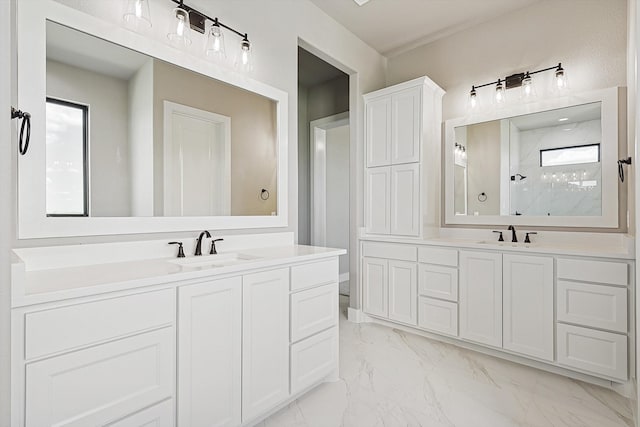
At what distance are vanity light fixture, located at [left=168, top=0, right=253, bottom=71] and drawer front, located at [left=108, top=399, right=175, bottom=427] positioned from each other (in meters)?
1.73

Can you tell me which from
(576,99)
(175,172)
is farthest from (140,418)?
(576,99)

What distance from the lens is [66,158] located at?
137 centimetres

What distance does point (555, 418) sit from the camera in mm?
1686

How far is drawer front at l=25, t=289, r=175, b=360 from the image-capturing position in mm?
923

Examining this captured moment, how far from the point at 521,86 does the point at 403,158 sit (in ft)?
3.56

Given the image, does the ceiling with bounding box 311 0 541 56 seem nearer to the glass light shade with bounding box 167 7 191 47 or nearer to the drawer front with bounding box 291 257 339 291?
the glass light shade with bounding box 167 7 191 47

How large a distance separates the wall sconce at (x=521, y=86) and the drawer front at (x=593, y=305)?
149 cm

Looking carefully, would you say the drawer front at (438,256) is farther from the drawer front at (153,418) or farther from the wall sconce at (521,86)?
the drawer front at (153,418)

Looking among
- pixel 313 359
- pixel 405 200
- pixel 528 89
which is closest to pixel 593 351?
pixel 405 200

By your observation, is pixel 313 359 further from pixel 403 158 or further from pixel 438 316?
pixel 403 158

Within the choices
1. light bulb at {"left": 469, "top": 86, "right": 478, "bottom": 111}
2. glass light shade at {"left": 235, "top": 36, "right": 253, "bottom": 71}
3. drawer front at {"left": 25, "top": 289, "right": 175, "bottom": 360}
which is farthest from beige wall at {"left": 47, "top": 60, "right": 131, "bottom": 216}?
light bulb at {"left": 469, "top": 86, "right": 478, "bottom": 111}

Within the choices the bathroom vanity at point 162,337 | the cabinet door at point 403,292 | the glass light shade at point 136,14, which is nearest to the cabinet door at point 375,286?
the cabinet door at point 403,292

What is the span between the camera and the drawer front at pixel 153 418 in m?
1.10

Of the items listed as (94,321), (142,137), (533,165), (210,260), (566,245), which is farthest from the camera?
(533,165)
